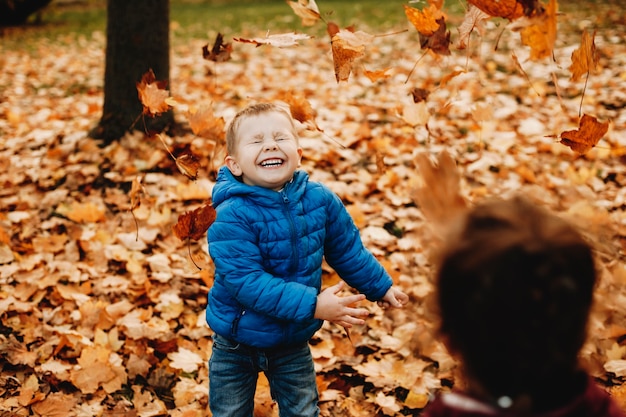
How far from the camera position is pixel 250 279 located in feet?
5.38

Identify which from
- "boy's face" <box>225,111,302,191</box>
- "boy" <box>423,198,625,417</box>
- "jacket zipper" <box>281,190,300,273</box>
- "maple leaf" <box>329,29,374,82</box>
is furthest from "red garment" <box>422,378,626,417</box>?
"maple leaf" <box>329,29,374,82</box>

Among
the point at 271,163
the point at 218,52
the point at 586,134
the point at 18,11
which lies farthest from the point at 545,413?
the point at 18,11

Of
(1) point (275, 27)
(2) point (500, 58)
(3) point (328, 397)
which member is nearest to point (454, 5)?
(1) point (275, 27)

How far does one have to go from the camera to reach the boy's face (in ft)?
5.72

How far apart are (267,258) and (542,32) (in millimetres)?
1129

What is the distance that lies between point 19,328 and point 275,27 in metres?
10.2

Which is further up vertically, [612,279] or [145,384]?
[612,279]

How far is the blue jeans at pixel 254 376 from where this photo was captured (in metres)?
1.80

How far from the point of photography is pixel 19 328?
250 cm

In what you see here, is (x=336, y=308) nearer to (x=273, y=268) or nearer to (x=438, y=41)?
(x=273, y=268)

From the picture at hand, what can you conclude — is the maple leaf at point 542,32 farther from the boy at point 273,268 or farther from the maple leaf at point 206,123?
the maple leaf at point 206,123

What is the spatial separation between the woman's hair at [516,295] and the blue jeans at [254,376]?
922 millimetres

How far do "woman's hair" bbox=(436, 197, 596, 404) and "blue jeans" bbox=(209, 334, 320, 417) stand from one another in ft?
3.02

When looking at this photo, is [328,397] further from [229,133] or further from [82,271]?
[82,271]
